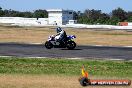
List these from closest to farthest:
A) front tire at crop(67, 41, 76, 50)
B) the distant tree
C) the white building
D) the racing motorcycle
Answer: the racing motorcycle → front tire at crop(67, 41, 76, 50) → the white building → the distant tree

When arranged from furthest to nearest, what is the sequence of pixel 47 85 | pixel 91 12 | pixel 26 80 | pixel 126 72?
pixel 91 12 → pixel 126 72 → pixel 26 80 → pixel 47 85

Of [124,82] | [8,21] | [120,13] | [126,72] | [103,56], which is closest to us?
[124,82]

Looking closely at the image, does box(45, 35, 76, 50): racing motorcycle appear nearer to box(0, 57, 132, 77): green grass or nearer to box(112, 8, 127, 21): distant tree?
box(0, 57, 132, 77): green grass

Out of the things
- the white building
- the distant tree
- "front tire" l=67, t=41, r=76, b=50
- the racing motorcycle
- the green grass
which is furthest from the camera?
the distant tree

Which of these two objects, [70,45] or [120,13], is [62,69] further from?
[120,13]

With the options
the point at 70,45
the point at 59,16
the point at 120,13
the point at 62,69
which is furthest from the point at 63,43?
the point at 120,13

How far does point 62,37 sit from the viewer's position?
98.9 feet

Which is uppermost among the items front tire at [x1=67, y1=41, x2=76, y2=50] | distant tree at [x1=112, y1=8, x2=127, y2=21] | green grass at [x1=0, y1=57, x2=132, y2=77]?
green grass at [x1=0, y1=57, x2=132, y2=77]

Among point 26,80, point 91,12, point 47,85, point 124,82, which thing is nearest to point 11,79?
point 26,80

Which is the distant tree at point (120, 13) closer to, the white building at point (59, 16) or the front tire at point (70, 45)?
the white building at point (59, 16)

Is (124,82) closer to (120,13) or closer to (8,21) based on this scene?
(8,21)

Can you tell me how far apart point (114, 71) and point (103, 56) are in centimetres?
803

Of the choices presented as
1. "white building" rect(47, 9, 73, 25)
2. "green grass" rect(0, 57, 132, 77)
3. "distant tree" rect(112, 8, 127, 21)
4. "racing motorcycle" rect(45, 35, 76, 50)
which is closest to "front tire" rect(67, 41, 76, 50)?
"racing motorcycle" rect(45, 35, 76, 50)

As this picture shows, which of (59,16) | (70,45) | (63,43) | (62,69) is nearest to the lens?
(62,69)
